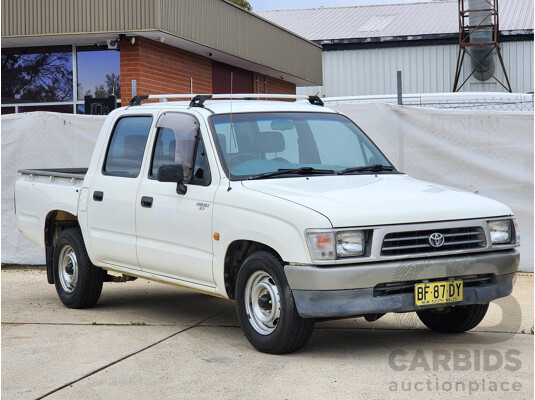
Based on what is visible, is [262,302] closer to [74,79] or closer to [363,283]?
[363,283]

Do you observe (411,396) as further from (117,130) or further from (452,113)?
(452,113)

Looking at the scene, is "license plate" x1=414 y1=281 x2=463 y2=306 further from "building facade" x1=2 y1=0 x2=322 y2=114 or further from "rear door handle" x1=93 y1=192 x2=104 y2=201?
"building facade" x1=2 y1=0 x2=322 y2=114

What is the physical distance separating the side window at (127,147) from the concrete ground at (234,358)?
1.40 m

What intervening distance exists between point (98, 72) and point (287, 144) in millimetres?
10182

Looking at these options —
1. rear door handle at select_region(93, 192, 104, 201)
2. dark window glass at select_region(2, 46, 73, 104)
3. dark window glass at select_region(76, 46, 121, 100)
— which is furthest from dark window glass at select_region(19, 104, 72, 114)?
rear door handle at select_region(93, 192, 104, 201)

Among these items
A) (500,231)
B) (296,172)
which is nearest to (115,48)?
(296,172)

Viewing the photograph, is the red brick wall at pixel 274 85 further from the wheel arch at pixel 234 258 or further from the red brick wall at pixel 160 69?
the wheel arch at pixel 234 258

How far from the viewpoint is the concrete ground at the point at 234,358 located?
5.79 metres

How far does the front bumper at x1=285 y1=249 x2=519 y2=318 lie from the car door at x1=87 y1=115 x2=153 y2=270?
233 cm

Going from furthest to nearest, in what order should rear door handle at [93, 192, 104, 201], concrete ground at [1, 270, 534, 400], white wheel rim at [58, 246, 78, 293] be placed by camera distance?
1. white wheel rim at [58, 246, 78, 293]
2. rear door handle at [93, 192, 104, 201]
3. concrete ground at [1, 270, 534, 400]

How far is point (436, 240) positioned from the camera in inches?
256

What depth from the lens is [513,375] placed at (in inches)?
239

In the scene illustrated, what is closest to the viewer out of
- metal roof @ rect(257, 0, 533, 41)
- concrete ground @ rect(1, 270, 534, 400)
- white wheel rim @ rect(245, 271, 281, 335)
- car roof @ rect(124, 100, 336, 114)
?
concrete ground @ rect(1, 270, 534, 400)

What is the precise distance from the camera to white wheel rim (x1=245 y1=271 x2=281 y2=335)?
6676mm
